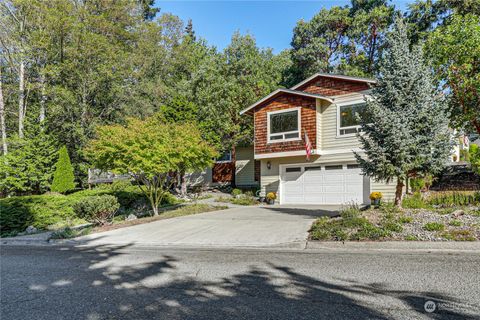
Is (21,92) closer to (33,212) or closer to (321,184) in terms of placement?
(33,212)

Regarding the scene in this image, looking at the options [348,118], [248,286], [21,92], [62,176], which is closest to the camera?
[248,286]

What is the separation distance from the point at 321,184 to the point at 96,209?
10949 mm

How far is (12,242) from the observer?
9.90 metres

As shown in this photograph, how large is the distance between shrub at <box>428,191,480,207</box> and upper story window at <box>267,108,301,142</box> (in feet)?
24.0

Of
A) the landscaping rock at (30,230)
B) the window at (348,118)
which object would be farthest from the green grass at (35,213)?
the window at (348,118)

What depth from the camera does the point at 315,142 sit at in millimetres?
16031

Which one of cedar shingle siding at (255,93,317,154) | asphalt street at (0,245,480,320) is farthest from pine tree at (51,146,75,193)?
asphalt street at (0,245,480,320)

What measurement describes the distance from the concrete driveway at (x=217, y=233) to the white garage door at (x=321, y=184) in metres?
5.15

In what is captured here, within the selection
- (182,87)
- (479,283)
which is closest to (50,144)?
(182,87)

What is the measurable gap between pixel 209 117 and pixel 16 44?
547 inches

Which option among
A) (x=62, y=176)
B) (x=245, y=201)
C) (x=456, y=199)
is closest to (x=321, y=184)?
(x=245, y=201)

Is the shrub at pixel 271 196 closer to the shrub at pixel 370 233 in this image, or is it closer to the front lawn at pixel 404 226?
the front lawn at pixel 404 226

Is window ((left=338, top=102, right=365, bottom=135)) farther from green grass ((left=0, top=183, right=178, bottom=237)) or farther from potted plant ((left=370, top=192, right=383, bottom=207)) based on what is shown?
green grass ((left=0, top=183, right=178, bottom=237))

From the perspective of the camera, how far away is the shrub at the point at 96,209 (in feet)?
37.3
